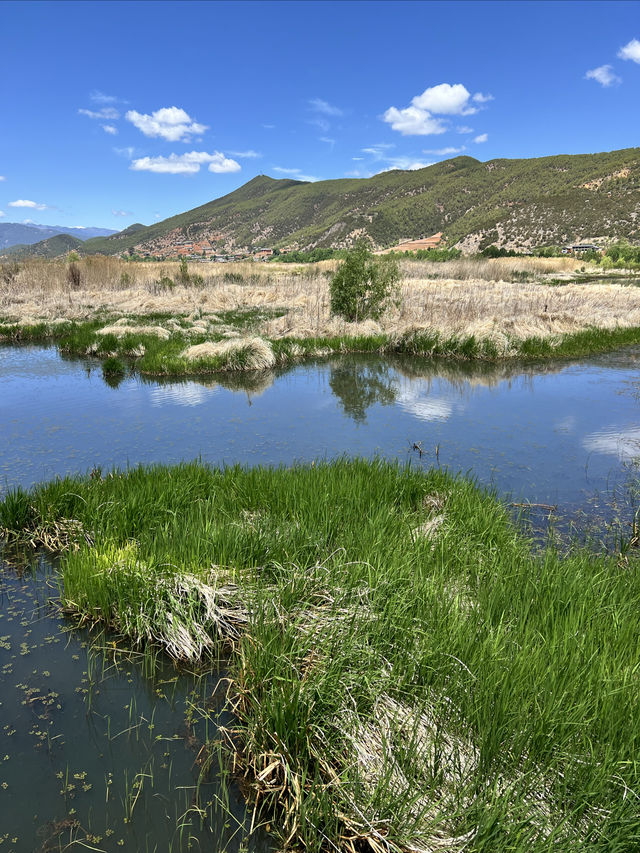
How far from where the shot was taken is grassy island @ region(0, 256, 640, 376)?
15062mm

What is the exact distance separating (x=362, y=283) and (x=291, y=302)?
7.07 meters

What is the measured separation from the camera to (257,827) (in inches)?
95.3

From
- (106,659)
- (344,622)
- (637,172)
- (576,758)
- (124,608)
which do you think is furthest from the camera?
(637,172)

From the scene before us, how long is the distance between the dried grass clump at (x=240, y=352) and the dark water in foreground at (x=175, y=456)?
848mm

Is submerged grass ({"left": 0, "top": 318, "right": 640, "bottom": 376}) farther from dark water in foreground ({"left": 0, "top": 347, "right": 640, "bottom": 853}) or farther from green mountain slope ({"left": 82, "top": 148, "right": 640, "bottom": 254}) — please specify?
green mountain slope ({"left": 82, "top": 148, "right": 640, "bottom": 254})

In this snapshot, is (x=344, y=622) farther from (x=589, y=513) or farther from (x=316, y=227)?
(x=316, y=227)

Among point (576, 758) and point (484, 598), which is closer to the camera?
point (576, 758)

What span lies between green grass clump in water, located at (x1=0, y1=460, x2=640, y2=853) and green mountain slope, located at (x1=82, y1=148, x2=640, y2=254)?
91900 mm

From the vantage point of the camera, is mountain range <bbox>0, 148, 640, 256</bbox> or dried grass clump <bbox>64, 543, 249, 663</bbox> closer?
dried grass clump <bbox>64, 543, 249, 663</bbox>

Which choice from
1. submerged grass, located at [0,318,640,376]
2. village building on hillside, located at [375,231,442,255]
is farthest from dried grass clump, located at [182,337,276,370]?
village building on hillside, located at [375,231,442,255]

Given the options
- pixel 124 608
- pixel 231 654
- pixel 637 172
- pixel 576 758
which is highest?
pixel 637 172

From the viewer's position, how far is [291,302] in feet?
80.1

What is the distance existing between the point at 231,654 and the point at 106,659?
2.87 feet

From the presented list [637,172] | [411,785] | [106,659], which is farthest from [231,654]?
[637,172]
